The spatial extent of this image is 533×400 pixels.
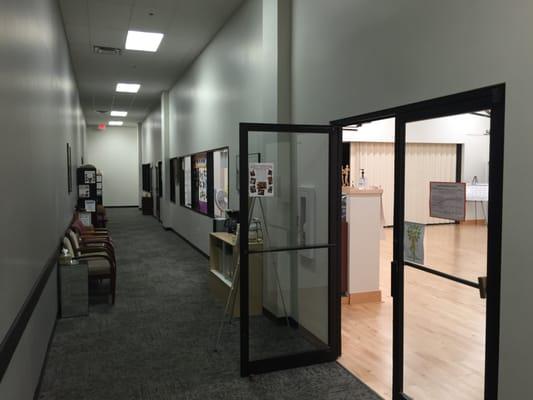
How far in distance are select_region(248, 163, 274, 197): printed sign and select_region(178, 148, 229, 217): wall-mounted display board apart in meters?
2.91

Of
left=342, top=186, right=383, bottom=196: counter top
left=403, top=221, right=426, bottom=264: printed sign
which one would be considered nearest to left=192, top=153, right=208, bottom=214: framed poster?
left=342, top=186, right=383, bottom=196: counter top

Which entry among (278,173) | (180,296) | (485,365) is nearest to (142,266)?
(180,296)

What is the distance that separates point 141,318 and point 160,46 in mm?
4660

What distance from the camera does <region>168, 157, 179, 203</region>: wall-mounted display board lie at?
1066 centimetres

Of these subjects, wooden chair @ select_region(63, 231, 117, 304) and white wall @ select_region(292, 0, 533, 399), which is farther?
wooden chair @ select_region(63, 231, 117, 304)

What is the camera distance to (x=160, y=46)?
7480 mm

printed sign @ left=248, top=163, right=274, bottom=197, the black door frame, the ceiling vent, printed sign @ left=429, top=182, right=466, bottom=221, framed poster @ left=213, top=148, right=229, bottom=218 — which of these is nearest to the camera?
the black door frame

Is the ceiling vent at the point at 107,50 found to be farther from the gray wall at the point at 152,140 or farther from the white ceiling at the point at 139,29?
the gray wall at the point at 152,140

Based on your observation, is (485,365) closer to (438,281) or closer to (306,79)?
(438,281)

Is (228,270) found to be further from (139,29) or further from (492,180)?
(139,29)

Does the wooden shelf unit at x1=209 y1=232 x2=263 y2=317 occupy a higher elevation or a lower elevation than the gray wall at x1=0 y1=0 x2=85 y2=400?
lower

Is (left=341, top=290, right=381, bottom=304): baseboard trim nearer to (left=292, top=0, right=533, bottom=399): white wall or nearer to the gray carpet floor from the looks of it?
the gray carpet floor

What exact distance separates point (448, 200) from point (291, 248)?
4.71 feet

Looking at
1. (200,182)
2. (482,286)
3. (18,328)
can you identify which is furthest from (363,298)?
(200,182)
